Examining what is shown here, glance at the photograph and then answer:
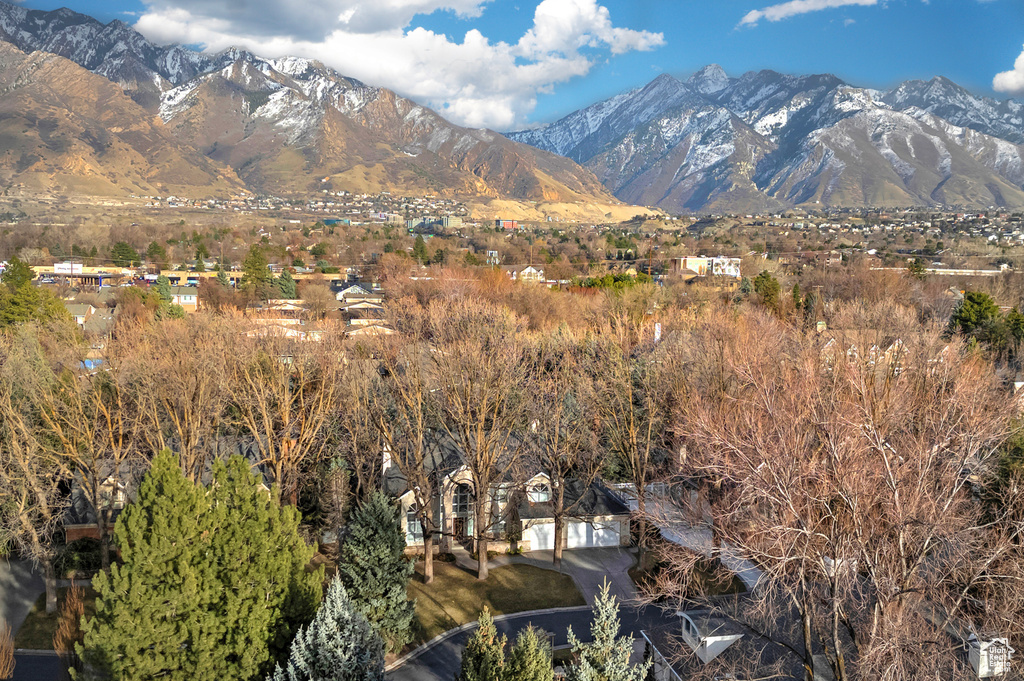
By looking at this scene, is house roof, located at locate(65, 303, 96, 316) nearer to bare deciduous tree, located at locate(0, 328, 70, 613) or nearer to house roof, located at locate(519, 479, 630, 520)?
bare deciduous tree, located at locate(0, 328, 70, 613)

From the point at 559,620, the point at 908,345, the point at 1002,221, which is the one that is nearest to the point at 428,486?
the point at 559,620

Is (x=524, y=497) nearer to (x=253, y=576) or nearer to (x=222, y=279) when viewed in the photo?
(x=253, y=576)

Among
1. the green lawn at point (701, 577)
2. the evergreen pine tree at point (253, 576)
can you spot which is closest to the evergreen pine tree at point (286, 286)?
the green lawn at point (701, 577)

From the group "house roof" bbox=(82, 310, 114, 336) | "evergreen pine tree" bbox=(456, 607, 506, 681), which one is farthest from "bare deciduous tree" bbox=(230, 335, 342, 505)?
"house roof" bbox=(82, 310, 114, 336)

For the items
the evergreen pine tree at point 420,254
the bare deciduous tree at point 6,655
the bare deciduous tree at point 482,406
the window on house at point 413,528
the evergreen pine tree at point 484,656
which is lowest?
the window on house at point 413,528

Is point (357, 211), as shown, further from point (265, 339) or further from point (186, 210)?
point (265, 339)

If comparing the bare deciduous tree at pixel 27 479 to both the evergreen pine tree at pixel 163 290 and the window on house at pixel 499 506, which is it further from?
the evergreen pine tree at pixel 163 290
